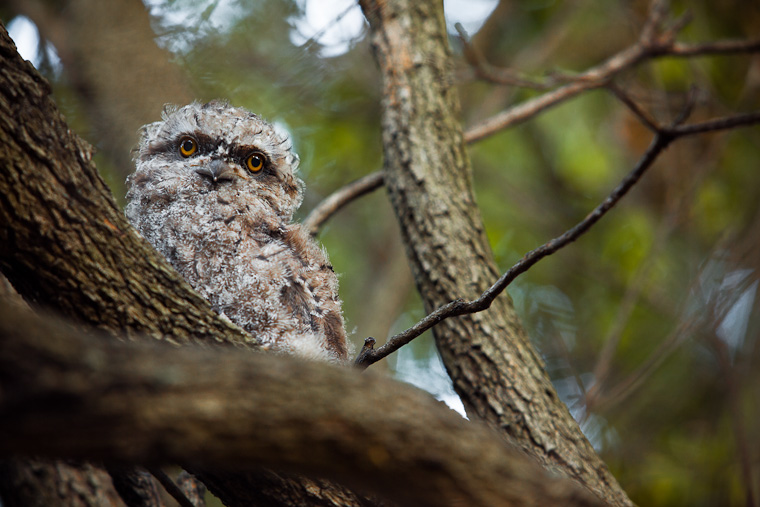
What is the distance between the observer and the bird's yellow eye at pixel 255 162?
8.36 ft

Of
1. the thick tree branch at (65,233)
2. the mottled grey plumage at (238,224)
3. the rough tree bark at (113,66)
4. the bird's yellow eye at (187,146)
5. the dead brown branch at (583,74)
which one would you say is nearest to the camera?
the thick tree branch at (65,233)

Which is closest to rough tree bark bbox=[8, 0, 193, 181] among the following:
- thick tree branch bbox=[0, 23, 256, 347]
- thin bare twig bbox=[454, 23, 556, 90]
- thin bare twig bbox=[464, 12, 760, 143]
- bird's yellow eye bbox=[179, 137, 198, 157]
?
bird's yellow eye bbox=[179, 137, 198, 157]

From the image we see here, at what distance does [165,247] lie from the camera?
2.26 m

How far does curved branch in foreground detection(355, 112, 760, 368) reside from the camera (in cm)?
165

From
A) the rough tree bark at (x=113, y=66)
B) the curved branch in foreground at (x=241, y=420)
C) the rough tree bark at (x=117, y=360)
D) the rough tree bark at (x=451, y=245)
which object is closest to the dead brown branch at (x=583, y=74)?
the rough tree bark at (x=451, y=245)

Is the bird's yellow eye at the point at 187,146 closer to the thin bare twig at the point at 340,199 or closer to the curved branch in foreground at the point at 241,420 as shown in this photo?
the thin bare twig at the point at 340,199

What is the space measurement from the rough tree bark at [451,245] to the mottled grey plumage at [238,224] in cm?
46

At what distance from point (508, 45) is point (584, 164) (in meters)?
1.51

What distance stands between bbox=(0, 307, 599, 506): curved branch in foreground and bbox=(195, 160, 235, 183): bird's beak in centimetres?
137

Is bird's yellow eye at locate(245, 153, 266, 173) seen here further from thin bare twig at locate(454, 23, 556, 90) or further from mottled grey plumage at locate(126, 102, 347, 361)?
thin bare twig at locate(454, 23, 556, 90)

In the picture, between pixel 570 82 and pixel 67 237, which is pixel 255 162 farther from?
pixel 570 82

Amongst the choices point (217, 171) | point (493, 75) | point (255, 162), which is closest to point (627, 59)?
point (493, 75)

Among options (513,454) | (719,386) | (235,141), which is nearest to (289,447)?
(513,454)

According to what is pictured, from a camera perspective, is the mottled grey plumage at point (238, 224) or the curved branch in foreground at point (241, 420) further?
the mottled grey plumage at point (238, 224)
